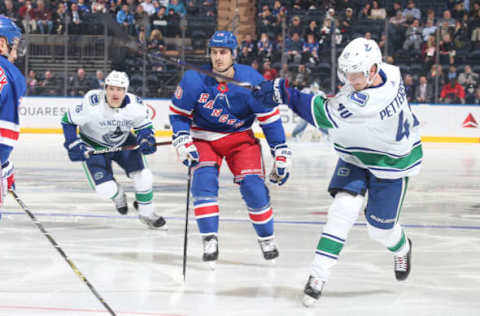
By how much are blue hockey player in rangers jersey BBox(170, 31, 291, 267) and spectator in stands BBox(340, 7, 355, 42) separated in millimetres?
11192

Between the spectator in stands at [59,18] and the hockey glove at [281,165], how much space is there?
11.6 m

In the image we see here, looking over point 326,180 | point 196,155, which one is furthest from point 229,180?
point 196,155

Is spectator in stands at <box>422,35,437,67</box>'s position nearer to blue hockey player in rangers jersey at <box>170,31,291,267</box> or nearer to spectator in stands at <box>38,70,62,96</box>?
spectator in stands at <box>38,70,62,96</box>

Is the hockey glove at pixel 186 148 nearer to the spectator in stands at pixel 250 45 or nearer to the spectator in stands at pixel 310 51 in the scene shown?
the spectator in stands at pixel 310 51

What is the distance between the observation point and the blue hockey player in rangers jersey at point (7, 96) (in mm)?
3611

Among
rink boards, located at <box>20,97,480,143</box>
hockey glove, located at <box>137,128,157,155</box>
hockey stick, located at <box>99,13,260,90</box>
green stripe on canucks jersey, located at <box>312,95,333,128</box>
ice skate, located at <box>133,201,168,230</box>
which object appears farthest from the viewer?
rink boards, located at <box>20,97,480,143</box>

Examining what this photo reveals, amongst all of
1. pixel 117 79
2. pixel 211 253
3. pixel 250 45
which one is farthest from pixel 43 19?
pixel 211 253

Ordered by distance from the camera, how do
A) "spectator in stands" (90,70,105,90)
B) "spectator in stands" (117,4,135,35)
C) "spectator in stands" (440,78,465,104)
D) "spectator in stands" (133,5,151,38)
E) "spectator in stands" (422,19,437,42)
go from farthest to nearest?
"spectator in stands" (117,4,135,35), "spectator in stands" (133,5,151,38), "spectator in stands" (422,19,437,42), "spectator in stands" (90,70,105,90), "spectator in stands" (440,78,465,104)

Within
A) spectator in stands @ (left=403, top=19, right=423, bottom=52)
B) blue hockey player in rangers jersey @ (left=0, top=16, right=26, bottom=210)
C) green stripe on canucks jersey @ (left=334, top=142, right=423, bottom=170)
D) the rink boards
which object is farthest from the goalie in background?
spectator in stands @ (left=403, top=19, right=423, bottom=52)

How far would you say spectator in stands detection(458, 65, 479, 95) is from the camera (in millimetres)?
15222

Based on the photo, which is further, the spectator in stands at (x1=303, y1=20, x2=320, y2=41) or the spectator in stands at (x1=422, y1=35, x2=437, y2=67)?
the spectator in stands at (x1=303, y1=20, x2=320, y2=41)

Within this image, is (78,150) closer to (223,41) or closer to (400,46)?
(223,41)

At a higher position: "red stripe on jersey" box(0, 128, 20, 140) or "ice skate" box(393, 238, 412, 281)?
"red stripe on jersey" box(0, 128, 20, 140)

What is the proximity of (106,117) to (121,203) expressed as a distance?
2.18 ft
